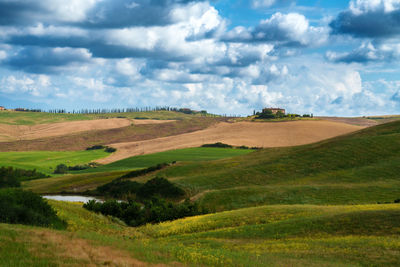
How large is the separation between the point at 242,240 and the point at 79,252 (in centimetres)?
1495

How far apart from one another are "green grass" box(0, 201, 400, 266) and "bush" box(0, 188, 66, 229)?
1.91 m

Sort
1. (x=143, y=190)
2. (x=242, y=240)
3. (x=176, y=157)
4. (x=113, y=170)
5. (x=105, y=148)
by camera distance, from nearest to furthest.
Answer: (x=242, y=240) < (x=143, y=190) < (x=113, y=170) < (x=176, y=157) < (x=105, y=148)

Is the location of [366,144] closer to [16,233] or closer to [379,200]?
[379,200]

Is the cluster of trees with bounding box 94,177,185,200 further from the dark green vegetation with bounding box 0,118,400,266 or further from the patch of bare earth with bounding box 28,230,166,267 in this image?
the patch of bare earth with bounding box 28,230,166,267

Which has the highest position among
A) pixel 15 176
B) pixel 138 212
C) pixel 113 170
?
pixel 138 212

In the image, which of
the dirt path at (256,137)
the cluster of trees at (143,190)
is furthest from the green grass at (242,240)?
the dirt path at (256,137)

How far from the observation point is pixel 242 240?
28609 mm

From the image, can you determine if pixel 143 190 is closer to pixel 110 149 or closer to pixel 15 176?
pixel 15 176

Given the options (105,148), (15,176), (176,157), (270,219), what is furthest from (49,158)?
(270,219)

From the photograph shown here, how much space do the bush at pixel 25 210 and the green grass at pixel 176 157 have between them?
80297 mm

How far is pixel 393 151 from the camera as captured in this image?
7088 centimetres


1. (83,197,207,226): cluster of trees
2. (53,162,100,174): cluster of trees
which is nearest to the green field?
(53,162,100,174): cluster of trees

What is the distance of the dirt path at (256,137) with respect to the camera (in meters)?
147

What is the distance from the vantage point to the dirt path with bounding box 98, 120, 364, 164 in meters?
147
